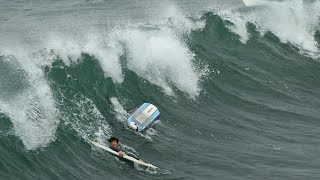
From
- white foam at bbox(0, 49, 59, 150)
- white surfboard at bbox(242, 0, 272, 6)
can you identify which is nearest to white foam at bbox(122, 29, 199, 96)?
white foam at bbox(0, 49, 59, 150)

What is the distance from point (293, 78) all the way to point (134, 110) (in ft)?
31.7

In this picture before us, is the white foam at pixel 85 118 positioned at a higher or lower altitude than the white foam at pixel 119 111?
lower

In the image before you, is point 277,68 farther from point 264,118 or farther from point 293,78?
point 264,118

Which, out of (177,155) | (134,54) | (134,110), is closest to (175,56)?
(134,54)

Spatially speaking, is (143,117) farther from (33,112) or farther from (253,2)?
(253,2)

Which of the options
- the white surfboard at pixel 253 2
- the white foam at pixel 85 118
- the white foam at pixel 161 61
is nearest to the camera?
the white foam at pixel 85 118

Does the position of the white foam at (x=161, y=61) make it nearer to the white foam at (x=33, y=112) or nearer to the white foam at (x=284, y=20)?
the white foam at (x=33, y=112)

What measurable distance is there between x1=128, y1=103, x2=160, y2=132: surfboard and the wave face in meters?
0.33

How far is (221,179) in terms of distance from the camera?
1939cm

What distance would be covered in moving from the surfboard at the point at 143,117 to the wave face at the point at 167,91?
0.33 m

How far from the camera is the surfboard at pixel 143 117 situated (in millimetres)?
22234

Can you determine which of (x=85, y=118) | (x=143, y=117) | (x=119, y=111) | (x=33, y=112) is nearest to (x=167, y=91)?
(x=119, y=111)

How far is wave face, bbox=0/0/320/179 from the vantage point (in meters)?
19.8

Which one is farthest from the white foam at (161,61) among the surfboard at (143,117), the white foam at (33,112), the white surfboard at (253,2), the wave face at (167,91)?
the white surfboard at (253,2)
